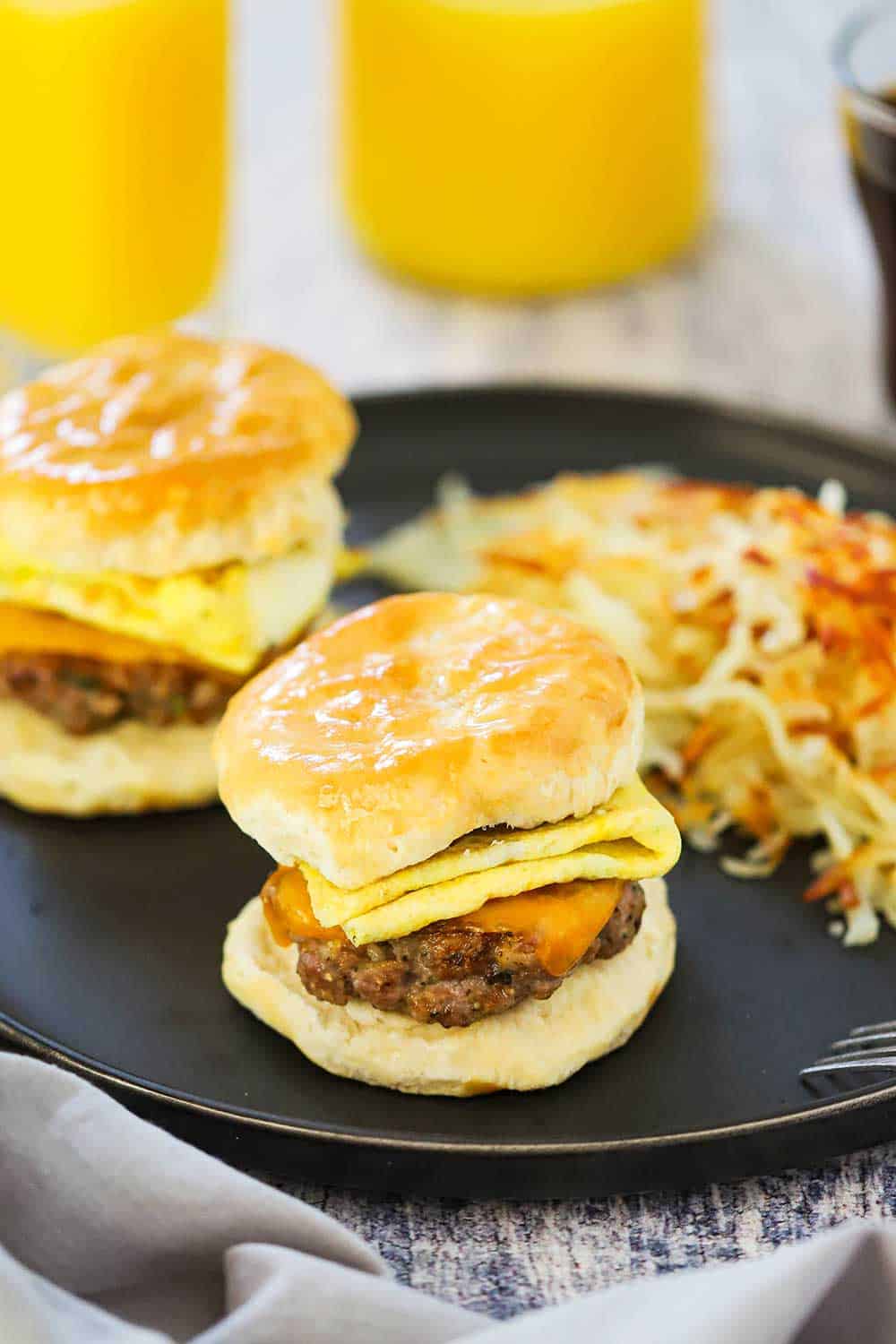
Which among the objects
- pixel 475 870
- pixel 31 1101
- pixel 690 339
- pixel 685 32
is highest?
pixel 685 32

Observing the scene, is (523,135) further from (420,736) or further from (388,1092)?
(388,1092)

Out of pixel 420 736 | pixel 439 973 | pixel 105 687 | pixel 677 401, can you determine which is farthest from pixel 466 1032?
pixel 677 401

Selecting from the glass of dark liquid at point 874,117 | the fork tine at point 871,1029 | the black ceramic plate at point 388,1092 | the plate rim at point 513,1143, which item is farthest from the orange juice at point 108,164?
the fork tine at point 871,1029

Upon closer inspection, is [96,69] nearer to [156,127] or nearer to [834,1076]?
[156,127]

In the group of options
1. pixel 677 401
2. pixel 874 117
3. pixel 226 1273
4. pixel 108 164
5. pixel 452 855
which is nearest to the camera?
pixel 226 1273

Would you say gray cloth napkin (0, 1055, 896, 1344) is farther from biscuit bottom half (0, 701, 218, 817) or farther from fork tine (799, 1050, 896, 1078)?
biscuit bottom half (0, 701, 218, 817)

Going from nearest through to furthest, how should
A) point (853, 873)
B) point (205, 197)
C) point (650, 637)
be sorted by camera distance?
point (853, 873) → point (650, 637) → point (205, 197)

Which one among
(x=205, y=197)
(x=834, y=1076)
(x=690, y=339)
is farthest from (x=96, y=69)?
(x=834, y=1076)
